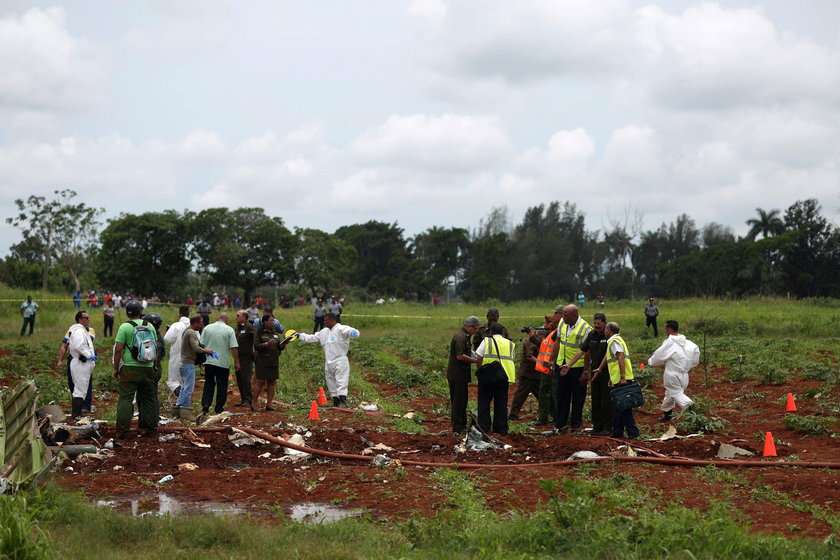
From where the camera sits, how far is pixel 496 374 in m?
11.8

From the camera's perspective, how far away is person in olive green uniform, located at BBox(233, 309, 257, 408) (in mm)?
15617

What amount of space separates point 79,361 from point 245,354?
3.31m

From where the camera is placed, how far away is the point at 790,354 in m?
24.0

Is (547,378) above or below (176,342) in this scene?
below

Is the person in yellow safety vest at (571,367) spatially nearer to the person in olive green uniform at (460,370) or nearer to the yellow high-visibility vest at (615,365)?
the yellow high-visibility vest at (615,365)

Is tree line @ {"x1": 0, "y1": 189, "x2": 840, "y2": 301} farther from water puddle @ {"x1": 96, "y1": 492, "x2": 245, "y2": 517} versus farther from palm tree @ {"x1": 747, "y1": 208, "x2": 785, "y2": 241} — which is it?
water puddle @ {"x1": 96, "y1": 492, "x2": 245, "y2": 517}

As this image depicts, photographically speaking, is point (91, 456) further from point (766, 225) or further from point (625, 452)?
point (766, 225)

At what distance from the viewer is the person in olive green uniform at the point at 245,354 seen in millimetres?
15617

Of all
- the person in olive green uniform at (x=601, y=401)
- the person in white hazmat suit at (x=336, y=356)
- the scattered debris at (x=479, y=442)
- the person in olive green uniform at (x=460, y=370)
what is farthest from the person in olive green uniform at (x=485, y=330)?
the person in white hazmat suit at (x=336, y=356)

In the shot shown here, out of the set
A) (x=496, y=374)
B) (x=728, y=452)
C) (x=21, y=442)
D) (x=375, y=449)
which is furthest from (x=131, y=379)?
(x=728, y=452)

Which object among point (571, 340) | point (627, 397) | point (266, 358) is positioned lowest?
point (627, 397)

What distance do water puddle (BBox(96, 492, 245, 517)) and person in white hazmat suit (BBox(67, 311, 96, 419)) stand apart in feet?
18.0

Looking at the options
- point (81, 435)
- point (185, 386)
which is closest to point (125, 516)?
point (81, 435)

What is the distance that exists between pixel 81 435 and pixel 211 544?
195 inches
